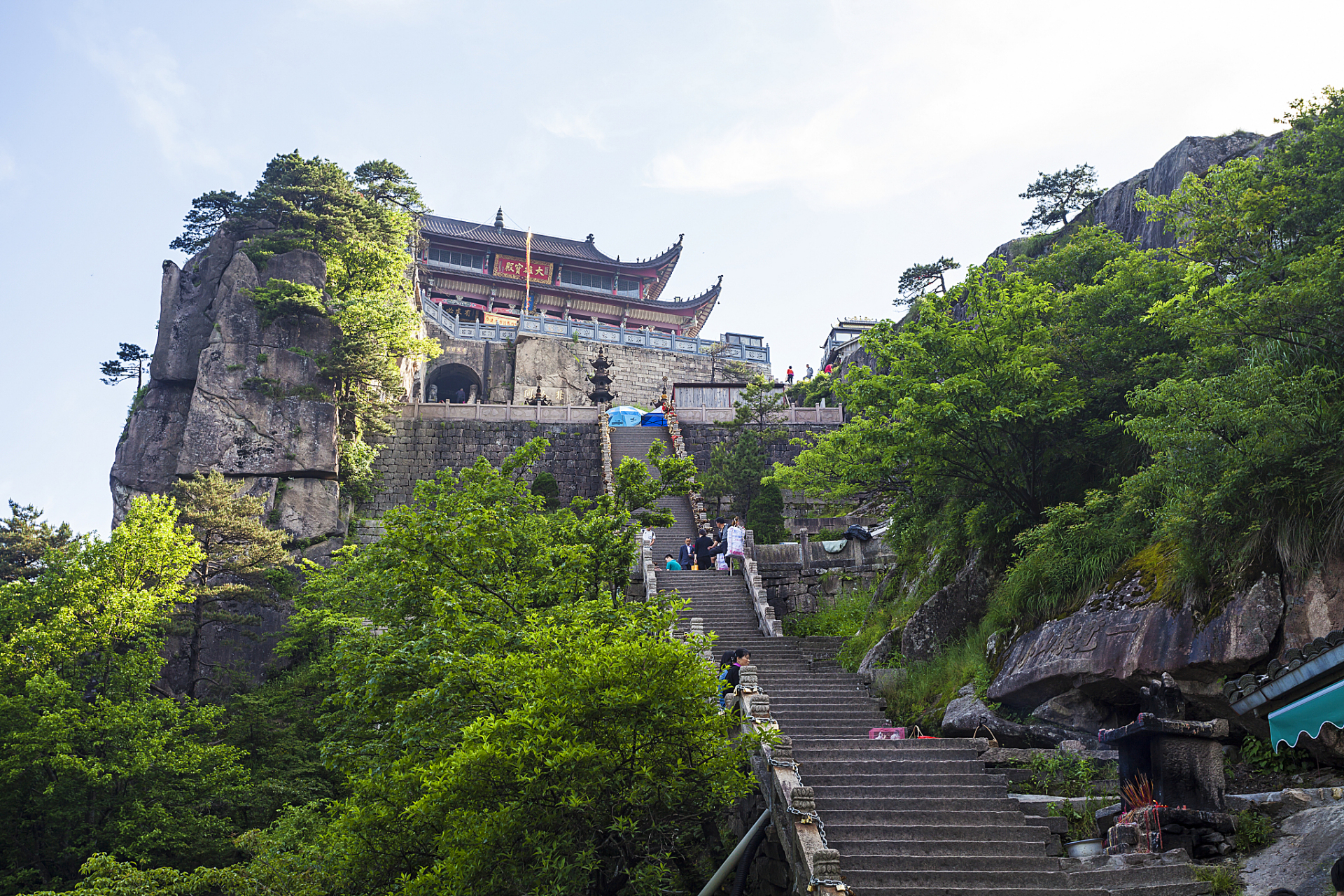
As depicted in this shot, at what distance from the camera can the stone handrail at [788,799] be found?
346 inches

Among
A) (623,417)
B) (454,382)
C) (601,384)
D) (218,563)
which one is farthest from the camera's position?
(454,382)

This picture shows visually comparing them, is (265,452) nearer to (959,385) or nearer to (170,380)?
(170,380)

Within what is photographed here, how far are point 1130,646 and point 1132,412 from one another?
17.6 ft

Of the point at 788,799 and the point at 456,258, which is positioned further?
the point at 456,258

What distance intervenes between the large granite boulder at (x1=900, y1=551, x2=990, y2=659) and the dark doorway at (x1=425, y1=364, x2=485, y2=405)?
29.4 m

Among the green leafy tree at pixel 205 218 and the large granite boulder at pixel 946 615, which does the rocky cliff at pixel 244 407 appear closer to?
the green leafy tree at pixel 205 218

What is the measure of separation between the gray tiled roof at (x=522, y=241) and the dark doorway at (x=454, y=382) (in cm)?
1024

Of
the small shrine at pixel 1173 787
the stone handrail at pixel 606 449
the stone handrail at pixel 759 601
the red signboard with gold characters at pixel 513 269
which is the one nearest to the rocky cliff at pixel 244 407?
the stone handrail at pixel 606 449

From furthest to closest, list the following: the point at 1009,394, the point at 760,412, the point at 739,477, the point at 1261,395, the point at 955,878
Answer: the point at 760,412, the point at 739,477, the point at 1009,394, the point at 1261,395, the point at 955,878

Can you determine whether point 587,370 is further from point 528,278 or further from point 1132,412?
point 1132,412

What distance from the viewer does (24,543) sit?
2391 centimetres

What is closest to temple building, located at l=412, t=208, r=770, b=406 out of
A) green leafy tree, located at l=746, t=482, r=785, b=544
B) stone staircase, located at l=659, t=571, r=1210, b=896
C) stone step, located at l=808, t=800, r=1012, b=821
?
green leafy tree, located at l=746, t=482, r=785, b=544

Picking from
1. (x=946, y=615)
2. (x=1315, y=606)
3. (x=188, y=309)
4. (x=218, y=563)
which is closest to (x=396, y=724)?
(x=946, y=615)

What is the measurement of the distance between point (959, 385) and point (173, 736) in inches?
577
